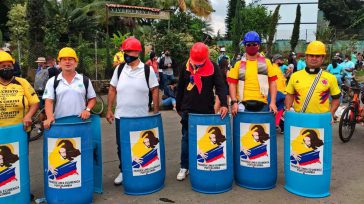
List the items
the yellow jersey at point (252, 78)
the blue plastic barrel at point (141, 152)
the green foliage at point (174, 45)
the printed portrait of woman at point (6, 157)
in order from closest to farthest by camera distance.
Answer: the printed portrait of woman at point (6, 157), the blue plastic barrel at point (141, 152), the yellow jersey at point (252, 78), the green foliage at point (174, 45)

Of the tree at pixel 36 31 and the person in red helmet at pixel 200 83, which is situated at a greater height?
the tree at pixel 36 31

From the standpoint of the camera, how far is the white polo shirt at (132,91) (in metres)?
4.59

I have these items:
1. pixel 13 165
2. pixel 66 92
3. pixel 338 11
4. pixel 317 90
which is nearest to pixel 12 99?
pixel 66 92

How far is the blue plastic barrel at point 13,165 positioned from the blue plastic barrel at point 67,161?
232 millimetres

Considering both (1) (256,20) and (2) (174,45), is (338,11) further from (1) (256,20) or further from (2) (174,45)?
(2) (174,45)

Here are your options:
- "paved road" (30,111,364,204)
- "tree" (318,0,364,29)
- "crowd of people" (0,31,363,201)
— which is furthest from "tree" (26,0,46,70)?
"tree" (318,0,364,29)

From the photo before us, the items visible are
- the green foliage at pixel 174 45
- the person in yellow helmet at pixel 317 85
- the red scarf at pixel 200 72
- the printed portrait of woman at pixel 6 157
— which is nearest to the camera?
the printed portrait of woman at pixel 6 157

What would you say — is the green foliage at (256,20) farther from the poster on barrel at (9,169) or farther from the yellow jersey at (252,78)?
the poster on barrel at (9,169)

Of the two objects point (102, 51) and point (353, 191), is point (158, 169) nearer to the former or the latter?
point (353, 191)

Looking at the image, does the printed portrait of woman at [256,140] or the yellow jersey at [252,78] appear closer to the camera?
the printed portrait of woman at [256,140]

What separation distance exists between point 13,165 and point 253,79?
2.92 m

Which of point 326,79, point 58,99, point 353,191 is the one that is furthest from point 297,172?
point 58,99

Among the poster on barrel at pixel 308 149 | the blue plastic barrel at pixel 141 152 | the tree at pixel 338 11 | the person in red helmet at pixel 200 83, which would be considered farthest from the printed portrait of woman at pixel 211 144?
the tree at pixel 338 11

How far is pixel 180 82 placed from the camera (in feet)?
16.2
